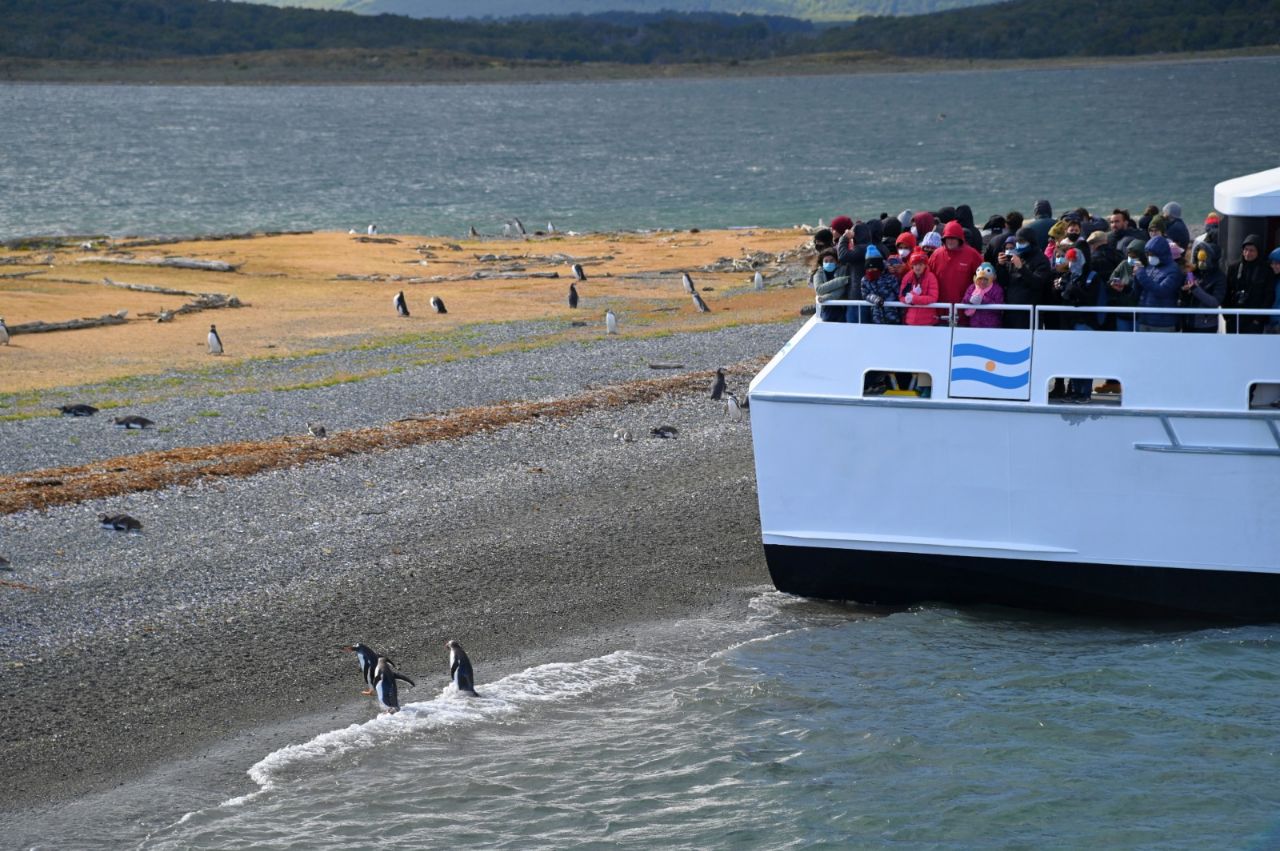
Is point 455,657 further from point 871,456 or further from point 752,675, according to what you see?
point 871,456

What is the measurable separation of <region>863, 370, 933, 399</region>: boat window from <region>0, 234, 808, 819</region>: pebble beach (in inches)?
102

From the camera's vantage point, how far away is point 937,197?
→ 62.2 meters

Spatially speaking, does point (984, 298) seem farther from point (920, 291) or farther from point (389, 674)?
point (389, 674)

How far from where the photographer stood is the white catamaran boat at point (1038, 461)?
36.9 feet

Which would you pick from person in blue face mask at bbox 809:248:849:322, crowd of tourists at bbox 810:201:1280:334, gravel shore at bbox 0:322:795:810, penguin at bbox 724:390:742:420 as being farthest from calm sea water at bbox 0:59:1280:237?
crowd of tourists at bbox 810:201:1280:334

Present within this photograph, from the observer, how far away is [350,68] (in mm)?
187125

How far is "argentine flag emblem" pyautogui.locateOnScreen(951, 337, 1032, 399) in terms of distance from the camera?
11.5m

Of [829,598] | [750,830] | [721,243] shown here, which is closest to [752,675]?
[829,598]

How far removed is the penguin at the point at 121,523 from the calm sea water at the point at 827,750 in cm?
407

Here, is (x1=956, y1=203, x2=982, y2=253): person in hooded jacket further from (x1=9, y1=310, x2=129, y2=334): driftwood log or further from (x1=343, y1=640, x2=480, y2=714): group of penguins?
(x1=9, y1=310, x2=129, y2=334): driftwood log

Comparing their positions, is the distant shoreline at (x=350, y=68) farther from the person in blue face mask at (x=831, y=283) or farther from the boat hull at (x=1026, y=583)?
the boat hull at (x=1026, y=583)

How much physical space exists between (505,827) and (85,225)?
49.6 metres

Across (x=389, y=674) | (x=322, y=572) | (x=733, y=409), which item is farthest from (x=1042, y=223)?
(x=322, y=572)

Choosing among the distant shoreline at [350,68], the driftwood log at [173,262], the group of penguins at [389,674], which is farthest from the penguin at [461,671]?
the distant shoreline at [350,68]
